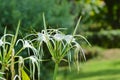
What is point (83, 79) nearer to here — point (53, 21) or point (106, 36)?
point (53, 21)

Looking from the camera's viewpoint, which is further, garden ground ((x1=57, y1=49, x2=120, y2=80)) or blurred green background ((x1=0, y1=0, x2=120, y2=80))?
garden ground ((x1=57, y1=49, x2=120, y2=80))

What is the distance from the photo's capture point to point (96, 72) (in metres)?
16.4

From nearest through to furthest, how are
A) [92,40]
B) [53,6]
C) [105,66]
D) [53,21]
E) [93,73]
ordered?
[53,21], [53,6], [93,73], [105,66], [92,40]

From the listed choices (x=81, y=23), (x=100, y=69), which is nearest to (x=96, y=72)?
(x=100, y=69)

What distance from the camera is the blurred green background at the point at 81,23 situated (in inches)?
301

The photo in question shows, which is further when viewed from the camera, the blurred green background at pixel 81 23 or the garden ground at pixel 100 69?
the garden ground at pixel 100 69

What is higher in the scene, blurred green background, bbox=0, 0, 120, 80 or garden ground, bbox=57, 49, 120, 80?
blurred green background, bbox=0, 0, 120, 80

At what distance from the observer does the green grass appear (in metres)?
14.8

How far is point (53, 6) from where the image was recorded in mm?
8703

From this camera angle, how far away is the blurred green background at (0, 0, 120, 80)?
7.64 meters

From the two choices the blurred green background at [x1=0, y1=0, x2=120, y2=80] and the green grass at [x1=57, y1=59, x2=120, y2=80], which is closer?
the blurred green background at [x1=0, y1=0, x2=120, y2=80]

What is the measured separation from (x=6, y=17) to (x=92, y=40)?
15.0 m

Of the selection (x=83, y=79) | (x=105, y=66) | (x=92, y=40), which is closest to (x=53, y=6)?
(x=83, y=79)

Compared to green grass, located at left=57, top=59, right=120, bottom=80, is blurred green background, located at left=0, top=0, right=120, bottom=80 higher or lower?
higher
